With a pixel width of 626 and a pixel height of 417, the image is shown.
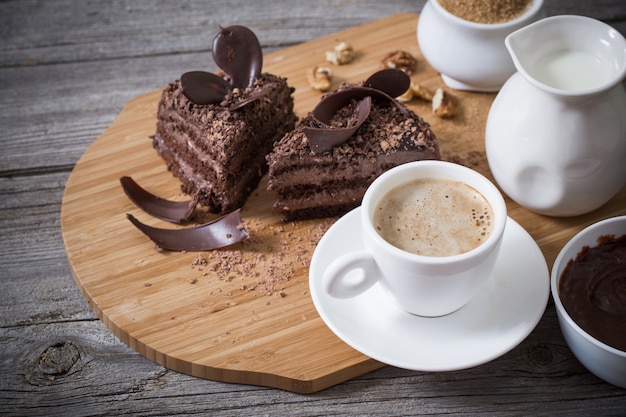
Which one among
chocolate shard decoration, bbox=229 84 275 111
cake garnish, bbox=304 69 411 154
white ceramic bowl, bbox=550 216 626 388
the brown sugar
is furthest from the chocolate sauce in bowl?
chocolate shard decoration, bbox=229 84 275 111

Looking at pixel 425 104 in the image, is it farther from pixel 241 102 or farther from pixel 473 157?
pixel 241 102

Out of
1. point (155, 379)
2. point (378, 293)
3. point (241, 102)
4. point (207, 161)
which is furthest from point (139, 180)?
point (378, 293)

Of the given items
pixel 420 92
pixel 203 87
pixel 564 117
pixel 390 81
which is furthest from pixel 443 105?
pixel 203 87

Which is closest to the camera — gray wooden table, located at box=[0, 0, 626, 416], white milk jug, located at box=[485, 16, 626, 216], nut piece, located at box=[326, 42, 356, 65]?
gray wooden table, located at box=[0, 0, 626, 416]

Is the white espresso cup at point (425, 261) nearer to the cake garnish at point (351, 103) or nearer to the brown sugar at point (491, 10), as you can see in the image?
the cake garnish at point (351, 103)

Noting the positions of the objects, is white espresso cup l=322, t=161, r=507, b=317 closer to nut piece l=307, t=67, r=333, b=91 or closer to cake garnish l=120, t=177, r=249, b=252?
cake garnish l=120, t=177, r=249, b=252

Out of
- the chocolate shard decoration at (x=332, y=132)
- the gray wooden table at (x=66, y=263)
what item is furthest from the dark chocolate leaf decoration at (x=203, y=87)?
the gray wooden table at (x=66, y=263)
